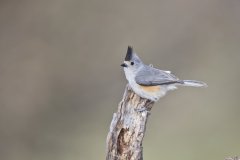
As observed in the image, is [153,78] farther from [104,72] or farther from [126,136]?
[104,72]

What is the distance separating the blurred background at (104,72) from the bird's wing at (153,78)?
2207mm

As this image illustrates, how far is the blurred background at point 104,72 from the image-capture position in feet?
22.1

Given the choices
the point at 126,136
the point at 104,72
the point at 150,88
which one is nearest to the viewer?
the point at 126,136

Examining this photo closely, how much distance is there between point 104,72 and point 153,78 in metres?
3.29

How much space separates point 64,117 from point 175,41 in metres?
1.89

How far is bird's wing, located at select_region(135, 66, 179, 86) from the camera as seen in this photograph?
4.29 metres

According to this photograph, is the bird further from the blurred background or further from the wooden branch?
the blurred background

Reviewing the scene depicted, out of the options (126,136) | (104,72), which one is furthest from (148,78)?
(104,72)

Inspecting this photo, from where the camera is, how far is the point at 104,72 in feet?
24.8

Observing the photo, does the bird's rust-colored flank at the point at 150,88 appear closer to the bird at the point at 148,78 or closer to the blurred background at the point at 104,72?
the bird at the point at 148,78

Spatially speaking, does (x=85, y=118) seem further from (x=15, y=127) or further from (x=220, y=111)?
(x=220, y=111)

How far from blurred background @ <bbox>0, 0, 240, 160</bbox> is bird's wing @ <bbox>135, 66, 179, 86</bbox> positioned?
7.24 feet

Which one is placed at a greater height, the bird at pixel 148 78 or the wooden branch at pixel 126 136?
the bird at pixel 148 78

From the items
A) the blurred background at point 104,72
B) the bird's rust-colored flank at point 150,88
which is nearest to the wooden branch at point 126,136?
the bird's rust-colored flank at point 150,88
